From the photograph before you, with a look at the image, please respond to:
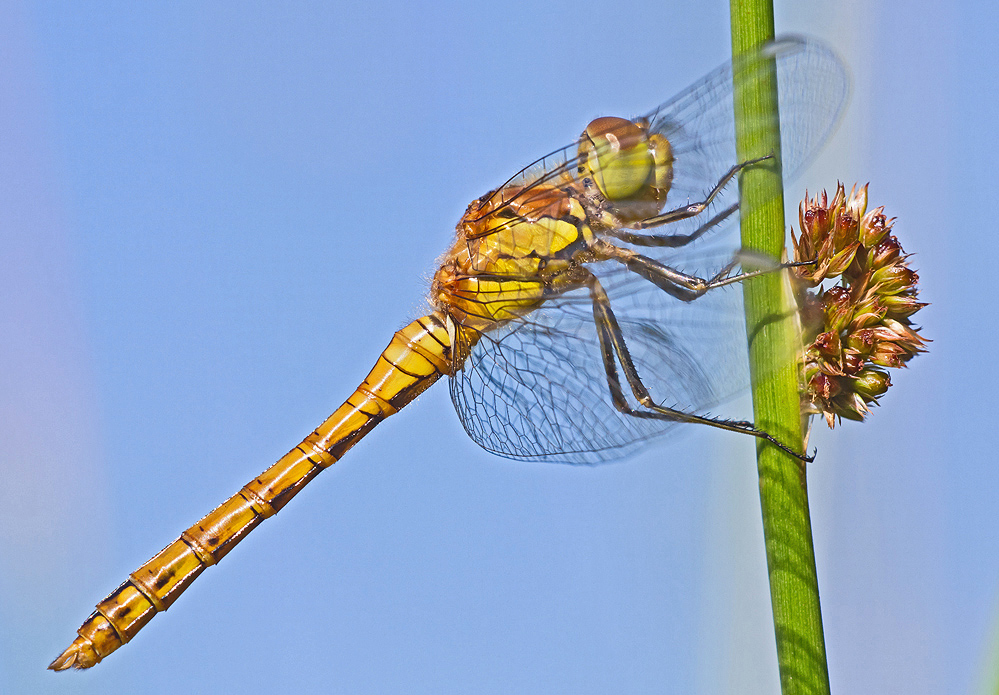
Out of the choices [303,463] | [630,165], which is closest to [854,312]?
[630,165]

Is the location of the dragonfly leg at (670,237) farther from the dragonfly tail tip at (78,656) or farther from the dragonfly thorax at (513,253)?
the dragonfly tail tip at (78,656)

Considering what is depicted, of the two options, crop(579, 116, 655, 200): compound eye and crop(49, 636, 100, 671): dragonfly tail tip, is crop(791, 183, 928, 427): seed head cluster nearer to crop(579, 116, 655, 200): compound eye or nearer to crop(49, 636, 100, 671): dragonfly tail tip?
crop(579, 116, 655, 200): compound eye

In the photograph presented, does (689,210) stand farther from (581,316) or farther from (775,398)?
(775,398)

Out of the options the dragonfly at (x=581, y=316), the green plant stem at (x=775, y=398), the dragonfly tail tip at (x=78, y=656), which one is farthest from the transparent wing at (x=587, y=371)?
the dragonfly tail tip at (x=78, y=656)

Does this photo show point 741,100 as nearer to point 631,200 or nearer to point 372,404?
point 631,200

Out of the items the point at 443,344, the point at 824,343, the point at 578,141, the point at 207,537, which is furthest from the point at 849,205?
the point at 207,537

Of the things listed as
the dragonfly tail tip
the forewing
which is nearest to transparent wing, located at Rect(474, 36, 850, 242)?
the forewing
